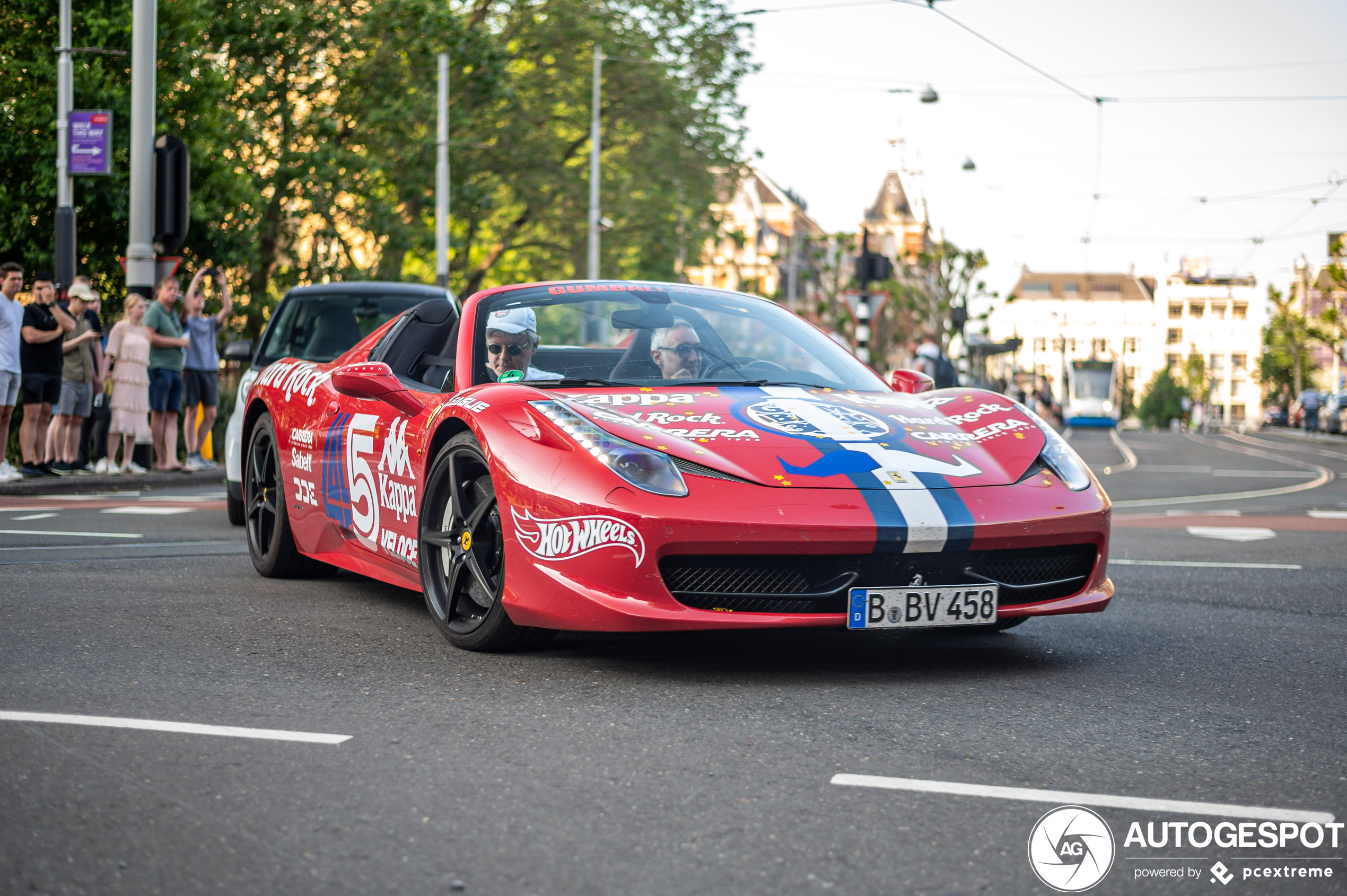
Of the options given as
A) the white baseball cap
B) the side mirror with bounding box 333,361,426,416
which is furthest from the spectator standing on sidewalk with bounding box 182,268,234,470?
the white baseball cap

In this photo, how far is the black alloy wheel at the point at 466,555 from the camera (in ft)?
16.3

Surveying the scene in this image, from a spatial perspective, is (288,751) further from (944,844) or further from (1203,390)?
(1203,390)

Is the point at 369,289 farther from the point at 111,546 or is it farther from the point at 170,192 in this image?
the point at 170,192

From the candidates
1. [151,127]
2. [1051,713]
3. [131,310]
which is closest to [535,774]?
[1051,713]

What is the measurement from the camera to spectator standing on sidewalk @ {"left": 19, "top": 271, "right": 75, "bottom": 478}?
41.3 ft

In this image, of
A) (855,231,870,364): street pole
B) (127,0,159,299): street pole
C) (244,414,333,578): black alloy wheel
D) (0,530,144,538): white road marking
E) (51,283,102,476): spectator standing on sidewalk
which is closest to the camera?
(244,414,333,578): black alloy wheel

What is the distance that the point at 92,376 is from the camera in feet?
44.2

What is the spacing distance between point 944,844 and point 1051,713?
1376 mm

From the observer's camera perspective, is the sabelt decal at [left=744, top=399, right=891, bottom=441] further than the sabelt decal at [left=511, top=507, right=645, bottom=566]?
Yes

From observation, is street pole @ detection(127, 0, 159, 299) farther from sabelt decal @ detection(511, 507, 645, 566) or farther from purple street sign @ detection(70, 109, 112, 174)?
sabelt decal @ detection(511, 507, 645, 566)

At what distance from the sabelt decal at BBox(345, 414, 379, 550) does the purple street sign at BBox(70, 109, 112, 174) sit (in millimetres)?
12400

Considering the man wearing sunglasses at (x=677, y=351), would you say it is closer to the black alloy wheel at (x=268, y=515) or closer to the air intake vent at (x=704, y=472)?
the air intake vent at (x=704, y=472)

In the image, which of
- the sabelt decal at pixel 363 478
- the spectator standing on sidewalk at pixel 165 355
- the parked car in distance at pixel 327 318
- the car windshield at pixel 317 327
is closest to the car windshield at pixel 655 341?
the sabelt decal at pixel 363 478

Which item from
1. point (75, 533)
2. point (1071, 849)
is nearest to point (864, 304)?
point (75, 533)
